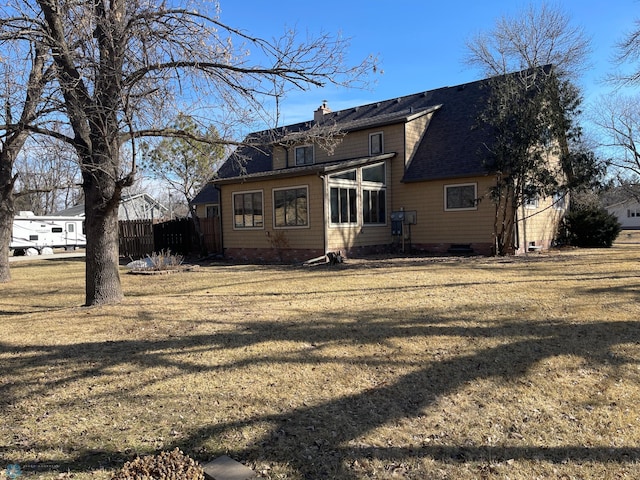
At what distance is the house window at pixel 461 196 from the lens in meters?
16.7

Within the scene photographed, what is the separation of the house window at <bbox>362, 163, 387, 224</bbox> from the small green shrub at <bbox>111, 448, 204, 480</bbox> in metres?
14.8

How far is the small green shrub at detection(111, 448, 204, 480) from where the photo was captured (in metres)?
2.70

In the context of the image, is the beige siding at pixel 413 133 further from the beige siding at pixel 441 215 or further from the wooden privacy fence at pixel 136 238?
the wooden privacy fence at pixel 136 238

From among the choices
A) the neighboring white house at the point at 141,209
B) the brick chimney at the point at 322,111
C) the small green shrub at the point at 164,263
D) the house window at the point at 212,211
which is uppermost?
the brick chimney at the point at 322,111

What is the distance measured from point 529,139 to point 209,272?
10914mm

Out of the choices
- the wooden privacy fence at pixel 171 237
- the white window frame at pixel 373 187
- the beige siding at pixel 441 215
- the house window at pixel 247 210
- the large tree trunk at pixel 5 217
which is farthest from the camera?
the wooden privacy fence at pixel 171 237

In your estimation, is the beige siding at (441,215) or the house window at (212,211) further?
the house window at (212,211)

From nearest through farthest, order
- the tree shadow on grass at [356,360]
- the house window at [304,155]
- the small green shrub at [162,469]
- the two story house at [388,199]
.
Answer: the small green shrub at [162,469], the tree shadow on grass at [356,360], the two story house at [388,199], the house window at [304,155]

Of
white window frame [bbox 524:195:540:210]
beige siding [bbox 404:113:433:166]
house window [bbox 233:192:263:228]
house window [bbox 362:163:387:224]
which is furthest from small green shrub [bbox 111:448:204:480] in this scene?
beige siding [bbox 404:113:433:166]

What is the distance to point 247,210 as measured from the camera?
18.2 meters

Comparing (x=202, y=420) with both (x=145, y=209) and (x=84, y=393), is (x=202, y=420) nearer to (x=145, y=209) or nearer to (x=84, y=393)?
(x=84, y=393)

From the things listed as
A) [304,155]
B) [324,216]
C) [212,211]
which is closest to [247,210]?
[324,216]

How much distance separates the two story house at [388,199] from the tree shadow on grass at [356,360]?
31.6 feet

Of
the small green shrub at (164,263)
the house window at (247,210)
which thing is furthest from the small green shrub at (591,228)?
the small green shrub at (164,263)
